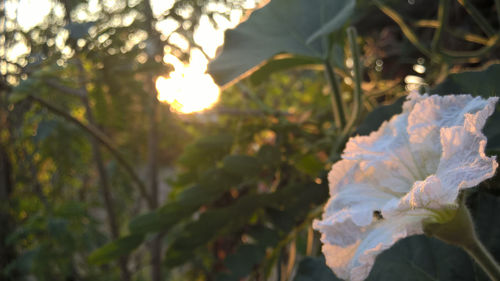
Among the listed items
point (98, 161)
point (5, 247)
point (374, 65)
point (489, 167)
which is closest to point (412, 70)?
point (374, 65)

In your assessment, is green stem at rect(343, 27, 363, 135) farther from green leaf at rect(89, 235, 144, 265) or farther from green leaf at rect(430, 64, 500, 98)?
green leaf at rect(89, 235, 144, 265)

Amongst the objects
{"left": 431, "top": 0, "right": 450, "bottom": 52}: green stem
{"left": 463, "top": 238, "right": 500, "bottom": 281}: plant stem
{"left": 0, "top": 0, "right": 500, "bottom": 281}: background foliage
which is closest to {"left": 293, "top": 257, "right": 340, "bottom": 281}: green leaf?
{"left": 0, "top": 0, "right": 500, "bottom": 281}: background foliage

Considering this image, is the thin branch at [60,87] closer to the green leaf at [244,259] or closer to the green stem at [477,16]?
the green leaf at [244,259]

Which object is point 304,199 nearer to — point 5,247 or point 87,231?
point 87,231

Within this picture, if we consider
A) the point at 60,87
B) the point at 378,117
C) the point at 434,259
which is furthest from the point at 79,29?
the point at 434,259

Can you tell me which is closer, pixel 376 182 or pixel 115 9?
pixel 376 182

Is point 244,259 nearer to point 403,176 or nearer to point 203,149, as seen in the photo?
point 203,149

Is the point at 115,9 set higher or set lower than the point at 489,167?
higher

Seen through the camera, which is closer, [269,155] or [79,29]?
[269,155]
